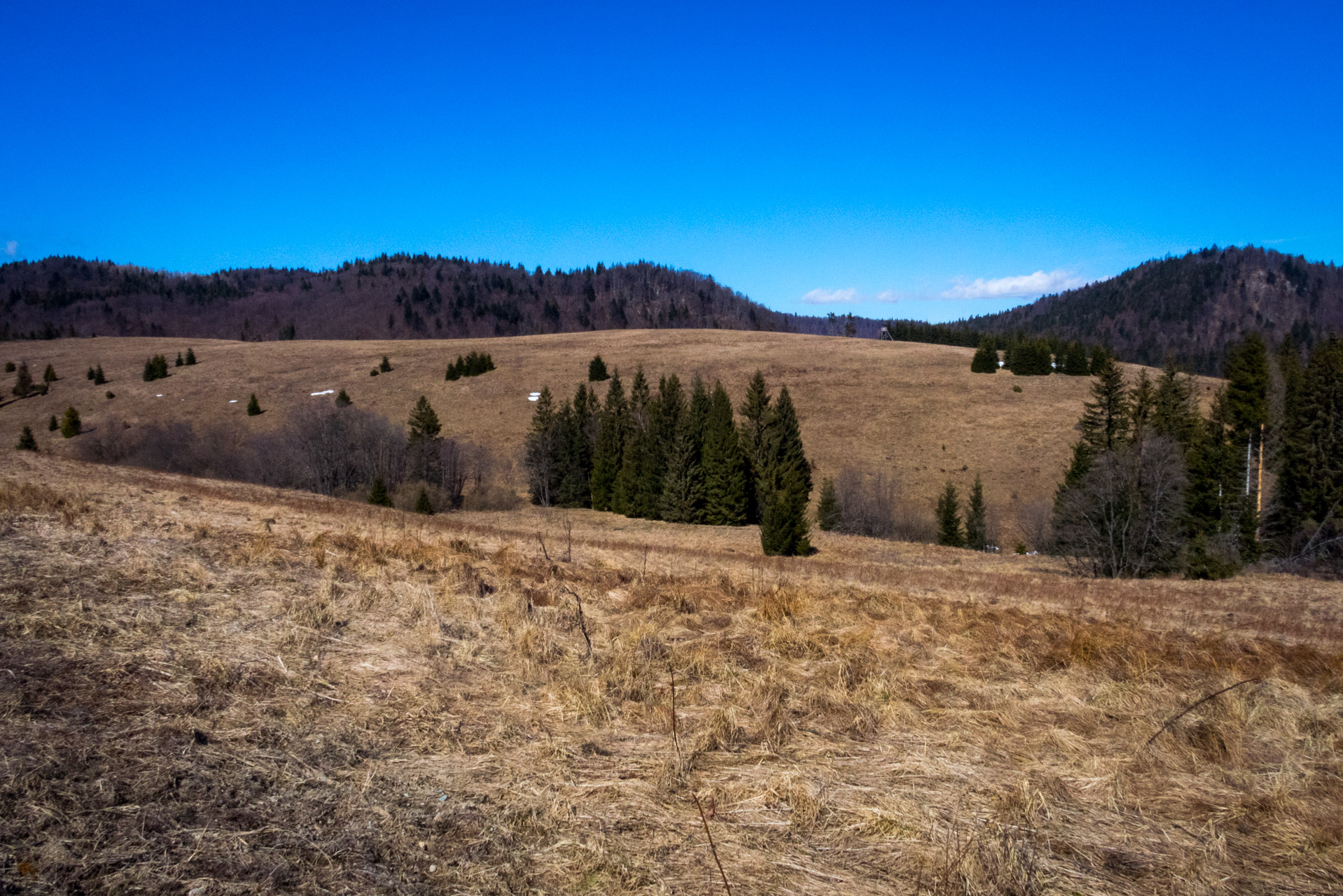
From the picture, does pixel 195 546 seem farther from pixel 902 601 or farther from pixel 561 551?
pixel 902 601

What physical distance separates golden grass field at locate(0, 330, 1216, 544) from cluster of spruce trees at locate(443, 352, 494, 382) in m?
1.78

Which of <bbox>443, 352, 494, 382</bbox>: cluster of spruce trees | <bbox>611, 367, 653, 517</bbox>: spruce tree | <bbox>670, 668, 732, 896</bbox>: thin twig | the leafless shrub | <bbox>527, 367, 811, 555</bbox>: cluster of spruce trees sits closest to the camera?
<bbox>670, 668, 732, 896</bbox>: thin twig

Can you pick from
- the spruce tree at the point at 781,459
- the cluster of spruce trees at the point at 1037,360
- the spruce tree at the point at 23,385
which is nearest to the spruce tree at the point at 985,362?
the cluster of spruce trees at the point at 1037,360

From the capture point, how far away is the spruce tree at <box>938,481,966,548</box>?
Answer: 45.8m

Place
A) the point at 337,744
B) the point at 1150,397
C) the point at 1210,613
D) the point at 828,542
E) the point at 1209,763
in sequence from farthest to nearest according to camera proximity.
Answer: the point at 1150,397, the point at 828,542, the point at 1210,613, the point at 1209,763, the point at 337,744

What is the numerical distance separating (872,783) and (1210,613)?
15.7 meters

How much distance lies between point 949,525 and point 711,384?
3076cm

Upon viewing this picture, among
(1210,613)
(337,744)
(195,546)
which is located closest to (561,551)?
(195,546)

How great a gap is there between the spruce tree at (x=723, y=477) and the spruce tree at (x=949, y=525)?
1244 cm

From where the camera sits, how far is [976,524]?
47188 millimetres

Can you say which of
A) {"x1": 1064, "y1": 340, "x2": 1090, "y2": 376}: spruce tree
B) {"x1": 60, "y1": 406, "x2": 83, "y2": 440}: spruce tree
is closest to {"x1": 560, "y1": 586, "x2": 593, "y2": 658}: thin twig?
{"x1": 60, "y1": 406, "x2": 83, "y2": 440}: spruce tree

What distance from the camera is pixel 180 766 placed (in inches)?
177

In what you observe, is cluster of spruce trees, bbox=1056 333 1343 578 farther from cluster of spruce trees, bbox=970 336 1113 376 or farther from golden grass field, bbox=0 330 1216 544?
cluster of spruce trees, bbox=970 336 1113 376

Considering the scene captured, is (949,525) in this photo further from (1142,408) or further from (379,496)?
(379,496)
